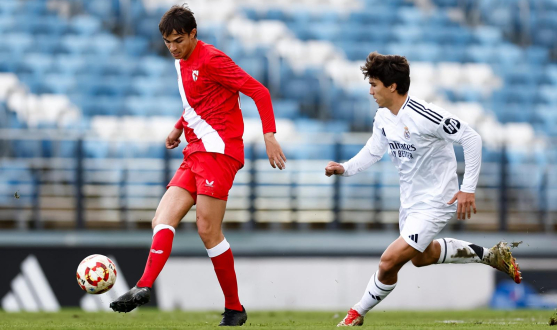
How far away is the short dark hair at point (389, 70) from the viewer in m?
5.00

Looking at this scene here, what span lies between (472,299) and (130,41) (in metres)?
7.30

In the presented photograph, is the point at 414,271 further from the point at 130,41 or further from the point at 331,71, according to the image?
the point at 130,41

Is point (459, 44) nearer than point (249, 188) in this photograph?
No

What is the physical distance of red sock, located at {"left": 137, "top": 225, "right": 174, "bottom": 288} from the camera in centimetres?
459

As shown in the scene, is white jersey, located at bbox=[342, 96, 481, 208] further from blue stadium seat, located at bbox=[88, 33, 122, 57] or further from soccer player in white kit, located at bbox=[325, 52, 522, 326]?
blue stadium seat, located at bbox=[88, 33, 122, 57]

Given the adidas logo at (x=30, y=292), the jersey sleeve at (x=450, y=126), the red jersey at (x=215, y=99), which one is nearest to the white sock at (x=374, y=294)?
the jersey sleeve at (x=450, y=126)

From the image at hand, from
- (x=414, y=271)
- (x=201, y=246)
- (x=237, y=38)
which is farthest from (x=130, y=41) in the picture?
(x=414, y=271)

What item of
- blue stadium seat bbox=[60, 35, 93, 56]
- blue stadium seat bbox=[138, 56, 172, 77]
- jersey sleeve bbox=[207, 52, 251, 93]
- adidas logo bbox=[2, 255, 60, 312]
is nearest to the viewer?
jersey sleeve bbox=[207, 52, 251, 93]

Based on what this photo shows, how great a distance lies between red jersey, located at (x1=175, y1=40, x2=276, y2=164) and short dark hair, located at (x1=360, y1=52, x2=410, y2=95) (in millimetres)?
713

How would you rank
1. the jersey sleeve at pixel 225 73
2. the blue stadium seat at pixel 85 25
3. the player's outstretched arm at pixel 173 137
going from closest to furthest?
1. the jersey sleeve at pixel 225 73
2. the player's outstretched arm at pixel 173 137
3. the blue stadium seat at pixel 85 25

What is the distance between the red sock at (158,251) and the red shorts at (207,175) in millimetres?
317

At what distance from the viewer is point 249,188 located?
996 centimetres

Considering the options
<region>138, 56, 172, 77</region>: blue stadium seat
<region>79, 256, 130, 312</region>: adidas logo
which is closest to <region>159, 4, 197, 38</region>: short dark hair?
<region>79, 256, 130, 312</region>: adidas logo

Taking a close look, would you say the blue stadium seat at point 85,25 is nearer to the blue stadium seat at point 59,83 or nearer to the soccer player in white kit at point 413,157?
the blue stadium seat at point 59,83
